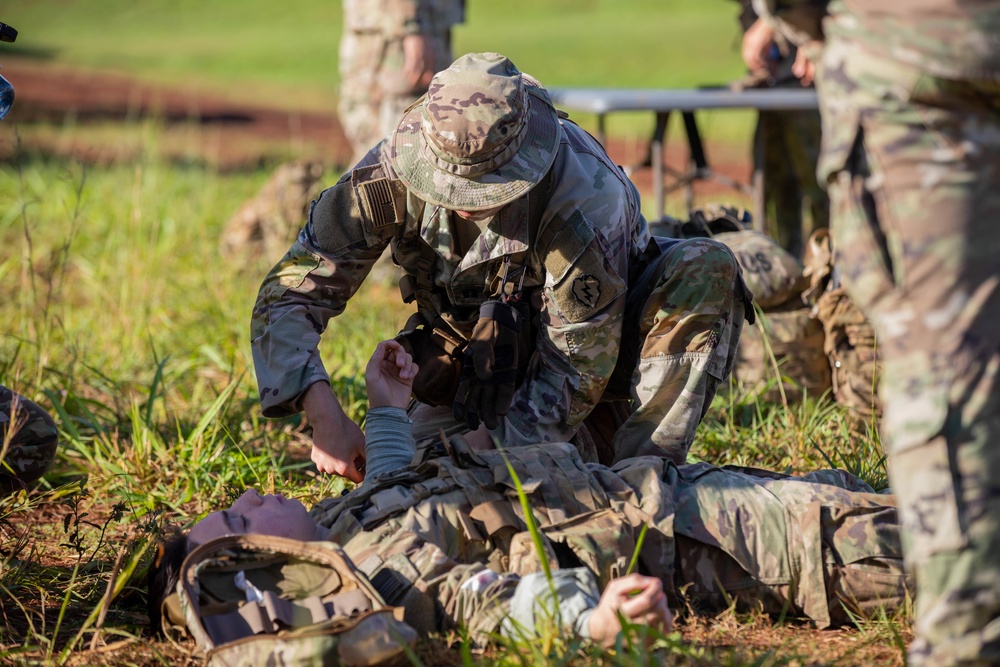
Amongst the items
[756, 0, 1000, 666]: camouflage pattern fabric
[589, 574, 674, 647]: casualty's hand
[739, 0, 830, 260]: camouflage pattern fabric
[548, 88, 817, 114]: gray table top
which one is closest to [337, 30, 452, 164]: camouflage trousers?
[548, 88, 817, 114]: gray table top

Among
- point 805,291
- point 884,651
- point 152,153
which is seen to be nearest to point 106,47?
point 152,153

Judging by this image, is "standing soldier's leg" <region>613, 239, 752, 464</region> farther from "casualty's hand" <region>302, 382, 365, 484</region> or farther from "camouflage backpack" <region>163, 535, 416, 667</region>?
"camouflage backpack" <region>163, 535, 416, 667</region>

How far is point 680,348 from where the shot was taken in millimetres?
3219

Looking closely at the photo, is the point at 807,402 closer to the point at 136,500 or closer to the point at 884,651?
the point at 884,651

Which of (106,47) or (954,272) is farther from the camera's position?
(106,47)

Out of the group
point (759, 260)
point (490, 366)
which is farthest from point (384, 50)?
point (490, 366)

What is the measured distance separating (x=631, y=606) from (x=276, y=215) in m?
5.02

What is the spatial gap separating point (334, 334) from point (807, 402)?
2.21 m

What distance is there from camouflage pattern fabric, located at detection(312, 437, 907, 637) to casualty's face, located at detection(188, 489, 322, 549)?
71 mm

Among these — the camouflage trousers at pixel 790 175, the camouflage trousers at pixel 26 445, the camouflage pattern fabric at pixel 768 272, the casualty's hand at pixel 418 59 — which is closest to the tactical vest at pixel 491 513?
the camouflage trousers at pixel 26 445

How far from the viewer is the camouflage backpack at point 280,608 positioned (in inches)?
86.4

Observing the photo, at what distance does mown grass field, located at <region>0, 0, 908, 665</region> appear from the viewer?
8.18 feet

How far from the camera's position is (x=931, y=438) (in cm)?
179

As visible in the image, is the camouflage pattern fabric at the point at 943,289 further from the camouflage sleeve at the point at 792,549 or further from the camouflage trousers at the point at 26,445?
the camouflage trousers at the point at 26,445
